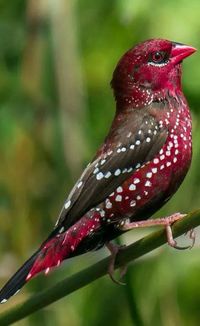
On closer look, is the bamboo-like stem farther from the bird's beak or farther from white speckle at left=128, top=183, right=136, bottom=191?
the bird's beak

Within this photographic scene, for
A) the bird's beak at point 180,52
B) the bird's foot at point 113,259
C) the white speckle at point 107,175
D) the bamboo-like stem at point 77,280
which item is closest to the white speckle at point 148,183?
the white speckle at point 107,175

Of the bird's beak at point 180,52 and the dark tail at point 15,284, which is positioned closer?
the dark tail at point 15,284

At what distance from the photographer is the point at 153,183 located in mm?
4836

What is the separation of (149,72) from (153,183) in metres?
0.47

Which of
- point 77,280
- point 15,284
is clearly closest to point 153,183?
point 15,284

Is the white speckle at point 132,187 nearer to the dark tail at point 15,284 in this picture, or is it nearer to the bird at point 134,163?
the bird at point 134,163

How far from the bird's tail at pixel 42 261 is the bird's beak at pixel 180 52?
806mm

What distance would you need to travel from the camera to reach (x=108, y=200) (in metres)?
4.87

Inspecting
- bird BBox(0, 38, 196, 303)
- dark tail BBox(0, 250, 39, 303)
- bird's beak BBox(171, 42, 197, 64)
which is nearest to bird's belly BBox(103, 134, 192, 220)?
bird BBox(0, 38, 196, 303)

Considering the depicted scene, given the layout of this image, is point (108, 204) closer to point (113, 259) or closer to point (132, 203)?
point (132, 203)

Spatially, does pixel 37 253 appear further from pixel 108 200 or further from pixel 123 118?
pixel 123 118

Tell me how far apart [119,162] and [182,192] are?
95cm

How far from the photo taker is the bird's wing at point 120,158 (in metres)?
4.85

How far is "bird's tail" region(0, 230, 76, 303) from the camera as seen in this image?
15.0 feet
